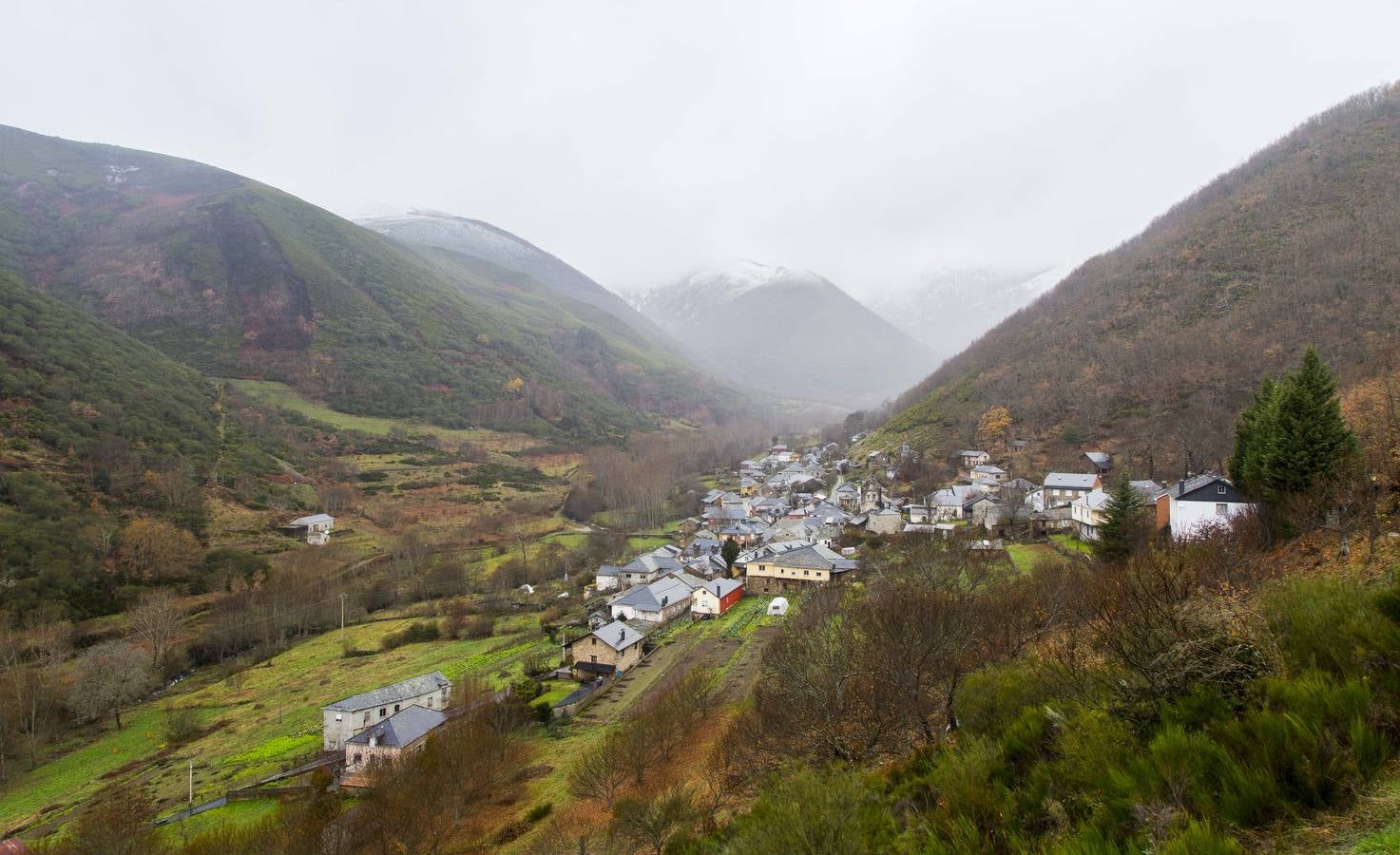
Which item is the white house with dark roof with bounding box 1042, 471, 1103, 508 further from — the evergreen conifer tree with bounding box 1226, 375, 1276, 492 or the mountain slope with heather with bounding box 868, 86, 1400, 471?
the evergreen conifer tree with bounding box 1226, 375, 1276, 492

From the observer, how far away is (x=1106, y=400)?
2613 inches

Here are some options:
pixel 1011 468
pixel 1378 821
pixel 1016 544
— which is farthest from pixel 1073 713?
pixel 1011 468

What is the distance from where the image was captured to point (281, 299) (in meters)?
138

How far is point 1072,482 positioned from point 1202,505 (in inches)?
927

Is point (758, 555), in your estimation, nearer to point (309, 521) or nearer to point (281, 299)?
point (309, 521)

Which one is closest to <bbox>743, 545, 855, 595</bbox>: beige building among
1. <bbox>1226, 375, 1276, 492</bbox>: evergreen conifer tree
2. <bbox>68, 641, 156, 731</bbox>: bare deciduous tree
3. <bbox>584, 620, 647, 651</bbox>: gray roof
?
<bbox>584, 620, 647, 651</bbox>: gray roof

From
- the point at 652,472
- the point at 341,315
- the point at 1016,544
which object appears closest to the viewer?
the point at 1016,544

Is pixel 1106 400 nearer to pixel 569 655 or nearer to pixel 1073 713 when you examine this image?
pixel 569 655

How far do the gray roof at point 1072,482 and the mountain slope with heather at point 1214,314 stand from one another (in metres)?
6.77

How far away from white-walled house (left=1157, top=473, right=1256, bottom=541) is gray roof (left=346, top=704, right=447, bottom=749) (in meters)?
34.2

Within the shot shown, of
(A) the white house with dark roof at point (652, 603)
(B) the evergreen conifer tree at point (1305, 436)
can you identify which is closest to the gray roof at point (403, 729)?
(A) the white house with dark roof at point (652, 603)

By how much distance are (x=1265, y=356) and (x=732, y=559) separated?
5560 cm

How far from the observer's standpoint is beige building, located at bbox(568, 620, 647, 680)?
33.8 metres

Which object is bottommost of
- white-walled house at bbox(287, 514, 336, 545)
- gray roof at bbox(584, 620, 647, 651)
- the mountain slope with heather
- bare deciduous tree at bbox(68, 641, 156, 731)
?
bare deciduous tree at bbox(68, 641, 156, 731)
